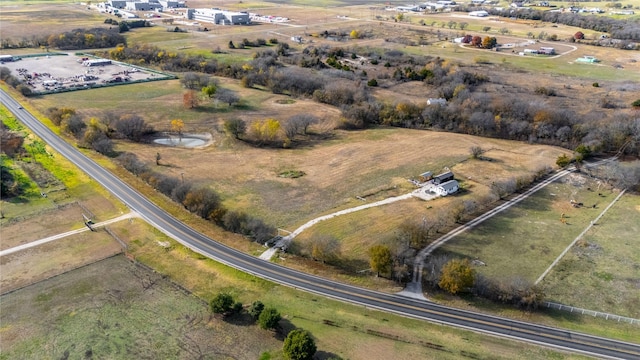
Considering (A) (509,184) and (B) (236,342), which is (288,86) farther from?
(B) (236,342)

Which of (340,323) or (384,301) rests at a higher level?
(384,301)

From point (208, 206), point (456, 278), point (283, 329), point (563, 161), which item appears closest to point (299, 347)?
point (283, 329)

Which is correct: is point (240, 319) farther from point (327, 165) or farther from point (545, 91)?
point (545, 91)

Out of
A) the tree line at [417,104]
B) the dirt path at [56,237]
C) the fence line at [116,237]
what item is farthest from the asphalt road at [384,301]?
the tree line at [417,104]

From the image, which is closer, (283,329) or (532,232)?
(283,329)

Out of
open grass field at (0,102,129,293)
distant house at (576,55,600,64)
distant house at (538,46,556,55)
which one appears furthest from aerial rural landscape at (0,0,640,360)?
distant house at (538,46,556,55)

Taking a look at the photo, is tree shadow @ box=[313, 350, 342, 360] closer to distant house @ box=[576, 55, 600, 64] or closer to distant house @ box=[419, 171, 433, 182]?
distant house @ box=[419, 171, 433, 182]
